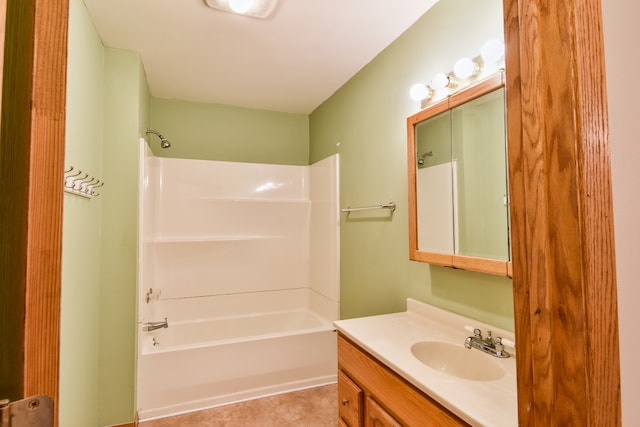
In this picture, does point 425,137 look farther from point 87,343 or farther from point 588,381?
point 87,343

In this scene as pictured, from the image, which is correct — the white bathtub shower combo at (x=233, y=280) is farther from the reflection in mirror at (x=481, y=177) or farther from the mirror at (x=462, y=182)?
the reflection in mirror at (x=481, y=177)

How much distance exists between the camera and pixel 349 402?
1.58m

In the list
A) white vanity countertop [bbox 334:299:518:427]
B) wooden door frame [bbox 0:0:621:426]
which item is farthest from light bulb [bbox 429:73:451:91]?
white vanity countertop [bbox 334:299:518:427]

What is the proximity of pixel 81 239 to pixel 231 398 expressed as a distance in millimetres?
1580

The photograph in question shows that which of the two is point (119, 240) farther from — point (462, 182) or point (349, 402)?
point (462, 182)

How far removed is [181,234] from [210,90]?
55.3 inches

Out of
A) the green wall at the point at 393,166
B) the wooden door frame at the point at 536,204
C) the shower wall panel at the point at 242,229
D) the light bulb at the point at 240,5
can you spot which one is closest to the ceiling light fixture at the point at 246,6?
the light bulb at the point at 240,5

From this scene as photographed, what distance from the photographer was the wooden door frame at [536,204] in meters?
0.40

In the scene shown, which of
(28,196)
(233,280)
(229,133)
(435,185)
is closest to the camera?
(28,196)

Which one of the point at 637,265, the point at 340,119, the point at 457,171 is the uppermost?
the point at 340,119

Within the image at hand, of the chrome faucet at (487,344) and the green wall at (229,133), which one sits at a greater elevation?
the green wall at (229,133)

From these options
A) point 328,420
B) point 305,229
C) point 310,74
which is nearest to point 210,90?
point 310,74

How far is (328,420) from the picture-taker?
2246 millimetres

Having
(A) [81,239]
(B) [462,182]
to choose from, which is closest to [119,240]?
(A) [81,239]
